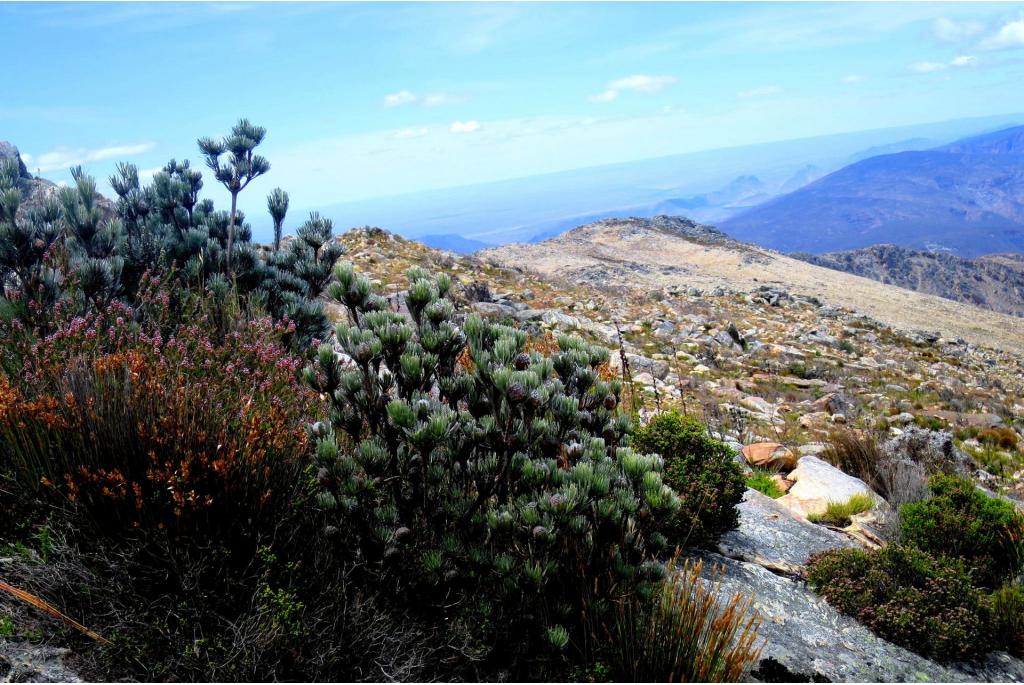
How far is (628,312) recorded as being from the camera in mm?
20688

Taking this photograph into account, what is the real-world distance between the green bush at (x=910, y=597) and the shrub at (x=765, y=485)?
195 cm

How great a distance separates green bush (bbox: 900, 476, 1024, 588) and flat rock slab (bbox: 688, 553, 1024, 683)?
3.58ft

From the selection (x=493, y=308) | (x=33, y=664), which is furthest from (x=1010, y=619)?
(x=493, y=308)

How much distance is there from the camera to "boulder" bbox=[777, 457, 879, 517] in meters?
6.69

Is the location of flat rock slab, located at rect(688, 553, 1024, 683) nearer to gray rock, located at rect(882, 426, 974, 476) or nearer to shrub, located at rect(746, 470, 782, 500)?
shrub, located at rect(746, 470, 782, 500)

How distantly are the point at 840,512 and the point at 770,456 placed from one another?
1.43 m

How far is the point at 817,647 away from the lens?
4031 millimetres

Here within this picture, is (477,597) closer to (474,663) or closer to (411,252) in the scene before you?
(474,663)

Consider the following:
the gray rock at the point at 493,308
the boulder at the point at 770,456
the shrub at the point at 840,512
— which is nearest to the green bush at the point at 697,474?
the shrub at the point at 840,512

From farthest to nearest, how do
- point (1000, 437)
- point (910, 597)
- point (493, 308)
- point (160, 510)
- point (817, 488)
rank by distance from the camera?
point (493, 308)
point (1000, 437)
point (817, 488)
point (910, 597)
point (160, 510)

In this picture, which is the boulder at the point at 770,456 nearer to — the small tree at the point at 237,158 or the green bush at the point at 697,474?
the green bush at the point at 697,474

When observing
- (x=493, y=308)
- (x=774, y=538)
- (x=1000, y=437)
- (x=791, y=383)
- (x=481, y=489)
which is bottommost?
(x=1000, y=437)

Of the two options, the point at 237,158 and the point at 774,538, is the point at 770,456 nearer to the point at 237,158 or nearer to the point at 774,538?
the point at 774,538

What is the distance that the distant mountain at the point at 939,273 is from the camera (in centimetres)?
10594
